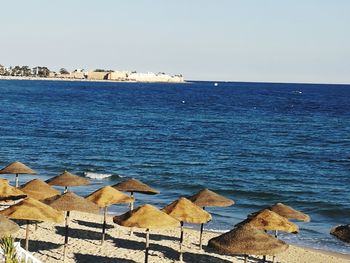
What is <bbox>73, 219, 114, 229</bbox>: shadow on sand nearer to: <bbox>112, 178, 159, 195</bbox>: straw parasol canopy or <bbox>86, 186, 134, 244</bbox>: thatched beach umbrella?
<bbox>112, 178, 159, 195</bbox>: straw parasol canopy

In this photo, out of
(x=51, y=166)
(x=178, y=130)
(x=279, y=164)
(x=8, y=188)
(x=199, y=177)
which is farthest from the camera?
(x=178, y=130)

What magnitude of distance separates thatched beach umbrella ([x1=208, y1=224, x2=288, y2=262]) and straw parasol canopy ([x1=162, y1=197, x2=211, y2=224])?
229 centimetres

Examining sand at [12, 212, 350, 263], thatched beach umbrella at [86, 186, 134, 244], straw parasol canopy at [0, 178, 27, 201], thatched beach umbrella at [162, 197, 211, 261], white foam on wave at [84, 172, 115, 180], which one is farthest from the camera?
white foam on wave at [84, 172, 115, 180]

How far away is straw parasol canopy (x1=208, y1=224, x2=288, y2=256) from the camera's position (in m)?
14.2

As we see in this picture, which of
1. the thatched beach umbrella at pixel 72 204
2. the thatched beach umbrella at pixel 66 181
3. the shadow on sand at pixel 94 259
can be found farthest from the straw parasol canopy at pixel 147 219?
the thatched beach umbrella at pixel 66 181

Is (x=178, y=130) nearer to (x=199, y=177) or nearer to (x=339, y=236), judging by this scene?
(x=199, y=177)

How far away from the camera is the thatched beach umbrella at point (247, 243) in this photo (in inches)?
561

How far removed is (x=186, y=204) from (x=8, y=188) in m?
6.42

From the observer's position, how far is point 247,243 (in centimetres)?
1438

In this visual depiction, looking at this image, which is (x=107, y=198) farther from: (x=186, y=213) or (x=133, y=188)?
(x=186, y=213)

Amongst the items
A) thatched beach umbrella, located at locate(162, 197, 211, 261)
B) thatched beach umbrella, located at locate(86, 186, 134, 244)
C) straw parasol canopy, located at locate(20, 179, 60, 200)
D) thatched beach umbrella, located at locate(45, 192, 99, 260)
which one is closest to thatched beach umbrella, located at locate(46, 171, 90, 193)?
straw parasol canopy, located at locate(20, 179, 60, 200)

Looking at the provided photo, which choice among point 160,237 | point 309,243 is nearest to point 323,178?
point 309,243

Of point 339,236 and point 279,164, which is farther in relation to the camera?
point 279,164

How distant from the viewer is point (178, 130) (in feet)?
214
